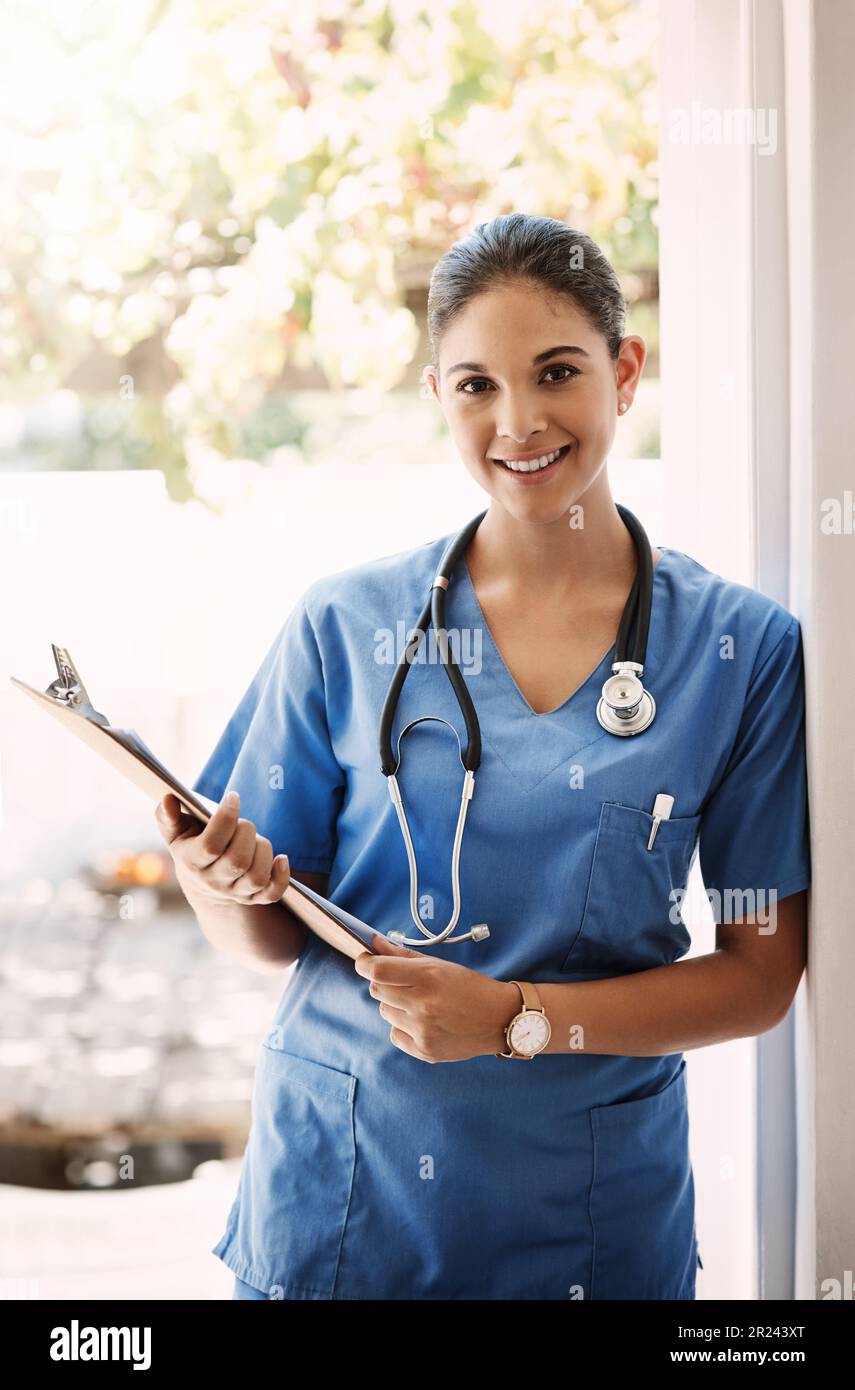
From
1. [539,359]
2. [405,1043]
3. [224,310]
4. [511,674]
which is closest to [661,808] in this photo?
[511,674]

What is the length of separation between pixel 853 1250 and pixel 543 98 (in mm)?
1334

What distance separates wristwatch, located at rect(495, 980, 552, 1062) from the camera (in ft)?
3.12

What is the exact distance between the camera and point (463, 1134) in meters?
1.02

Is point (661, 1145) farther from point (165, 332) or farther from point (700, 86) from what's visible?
point (165, 332)

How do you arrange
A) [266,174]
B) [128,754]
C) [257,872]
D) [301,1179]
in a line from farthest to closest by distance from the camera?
[266,174]
[301,1179]
[257,872]
[128,754]

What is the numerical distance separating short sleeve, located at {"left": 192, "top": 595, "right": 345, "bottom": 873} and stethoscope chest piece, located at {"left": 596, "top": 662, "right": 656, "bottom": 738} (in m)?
0.26

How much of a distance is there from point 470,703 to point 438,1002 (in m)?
0.26

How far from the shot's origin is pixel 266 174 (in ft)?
4.99

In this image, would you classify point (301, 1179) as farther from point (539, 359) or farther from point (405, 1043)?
point (539, 359)

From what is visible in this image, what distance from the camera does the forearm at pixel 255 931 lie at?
3.51 ft

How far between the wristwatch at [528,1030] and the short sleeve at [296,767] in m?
0.27

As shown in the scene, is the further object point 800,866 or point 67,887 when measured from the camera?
point 67,887

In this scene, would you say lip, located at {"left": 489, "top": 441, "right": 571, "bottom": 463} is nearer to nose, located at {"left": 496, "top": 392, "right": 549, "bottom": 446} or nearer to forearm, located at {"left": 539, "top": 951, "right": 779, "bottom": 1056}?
nose, located at {"left": 496, "top": 392, "right": 549, "bottom": 446}
